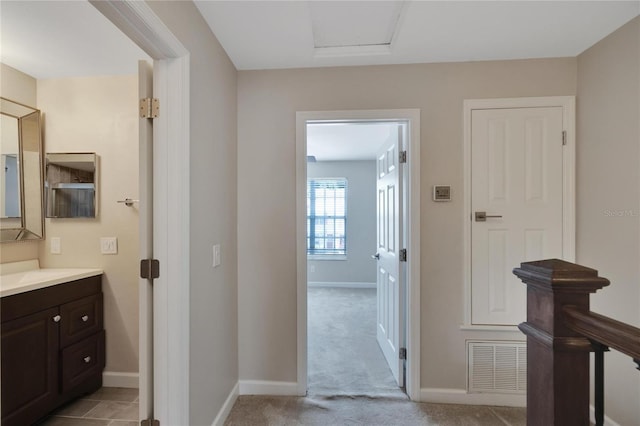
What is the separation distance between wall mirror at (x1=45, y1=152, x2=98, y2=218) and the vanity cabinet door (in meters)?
0.78

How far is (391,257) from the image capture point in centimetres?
241

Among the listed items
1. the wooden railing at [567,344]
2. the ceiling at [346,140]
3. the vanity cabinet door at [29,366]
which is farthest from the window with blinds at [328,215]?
the wooden railing at [567,344]

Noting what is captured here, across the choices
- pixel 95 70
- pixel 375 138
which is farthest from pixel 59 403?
pixel 375 138

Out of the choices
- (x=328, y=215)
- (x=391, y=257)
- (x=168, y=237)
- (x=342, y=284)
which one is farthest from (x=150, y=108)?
(x=342, y=284)

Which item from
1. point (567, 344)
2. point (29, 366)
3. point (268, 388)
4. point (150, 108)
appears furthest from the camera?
point (268, 388)

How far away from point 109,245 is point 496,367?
9.86 feet

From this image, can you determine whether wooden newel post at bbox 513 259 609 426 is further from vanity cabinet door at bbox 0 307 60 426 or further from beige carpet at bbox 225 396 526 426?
vanity cabinet door at bbox 0 307 60 426

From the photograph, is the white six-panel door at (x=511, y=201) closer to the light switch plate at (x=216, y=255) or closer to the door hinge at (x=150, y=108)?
the light switch plate at (x=216, y=255)

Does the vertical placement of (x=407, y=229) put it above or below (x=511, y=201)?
below

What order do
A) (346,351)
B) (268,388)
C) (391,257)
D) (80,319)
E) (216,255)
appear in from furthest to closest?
(346,351) → (391,257) → (268,388) → (80,319) → (216,255)

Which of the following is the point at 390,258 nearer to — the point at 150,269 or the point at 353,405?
the point at 353,405

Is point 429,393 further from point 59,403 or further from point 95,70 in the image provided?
point 95,70

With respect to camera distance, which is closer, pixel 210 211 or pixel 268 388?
pixel 210 211

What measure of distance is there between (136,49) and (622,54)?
3.00 meters
